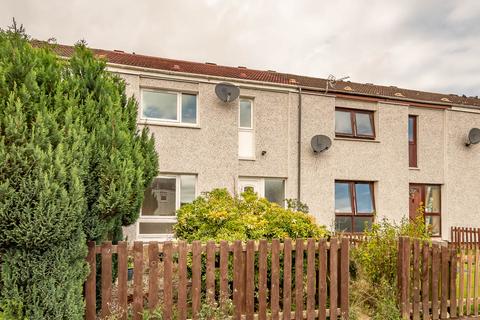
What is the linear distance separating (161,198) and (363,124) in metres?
7.61

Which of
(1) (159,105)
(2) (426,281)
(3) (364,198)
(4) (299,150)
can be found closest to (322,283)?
(2) (426,281)

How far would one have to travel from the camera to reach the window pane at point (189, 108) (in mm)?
10812

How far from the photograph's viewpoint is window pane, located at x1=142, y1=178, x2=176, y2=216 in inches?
401

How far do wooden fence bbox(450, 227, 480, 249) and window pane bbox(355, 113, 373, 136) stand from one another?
174 inches

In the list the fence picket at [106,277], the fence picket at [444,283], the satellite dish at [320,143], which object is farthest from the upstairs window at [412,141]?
the fence picket at [106,277]

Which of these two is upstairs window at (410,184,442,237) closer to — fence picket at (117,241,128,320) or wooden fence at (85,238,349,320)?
wooden fence at (85,238,349,320)

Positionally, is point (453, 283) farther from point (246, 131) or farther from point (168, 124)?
point (168, 124)

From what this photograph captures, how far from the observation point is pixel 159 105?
10.6 m

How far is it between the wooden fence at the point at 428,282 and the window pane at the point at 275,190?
6.24m

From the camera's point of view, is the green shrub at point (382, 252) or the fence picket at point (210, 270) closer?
the fence picket at point (210, 270)

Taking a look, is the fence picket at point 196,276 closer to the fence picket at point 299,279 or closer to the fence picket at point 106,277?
the fence picket at point 106,277

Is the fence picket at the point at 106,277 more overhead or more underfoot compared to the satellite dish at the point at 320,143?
more underfoot

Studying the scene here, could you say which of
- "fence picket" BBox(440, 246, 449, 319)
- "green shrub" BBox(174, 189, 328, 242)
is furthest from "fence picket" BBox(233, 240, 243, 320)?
"fence picket" BBox(440, 246, 449, 319)

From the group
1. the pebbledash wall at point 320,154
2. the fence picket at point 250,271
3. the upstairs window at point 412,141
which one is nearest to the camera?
the fence picket at point 250,271
